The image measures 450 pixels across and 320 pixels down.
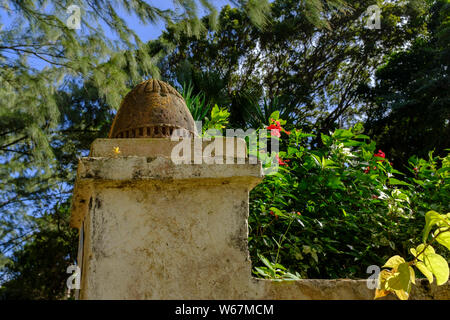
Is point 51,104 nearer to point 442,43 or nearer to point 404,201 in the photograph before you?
point 404,201

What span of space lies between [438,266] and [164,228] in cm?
66

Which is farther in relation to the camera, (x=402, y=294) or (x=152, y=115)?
(x=152, y=115)

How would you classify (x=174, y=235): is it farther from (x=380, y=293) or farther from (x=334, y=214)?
(x=334, y=214)

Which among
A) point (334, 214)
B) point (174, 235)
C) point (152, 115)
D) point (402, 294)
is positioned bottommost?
point (402, 294)

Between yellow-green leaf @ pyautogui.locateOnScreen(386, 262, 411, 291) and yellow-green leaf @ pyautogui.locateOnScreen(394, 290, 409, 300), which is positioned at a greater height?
yellow-green leaf @ pyautogui.locateOnScreen(386, 262, 411, 291)

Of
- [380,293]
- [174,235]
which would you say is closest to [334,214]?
[380,293]

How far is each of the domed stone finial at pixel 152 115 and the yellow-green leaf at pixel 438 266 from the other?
79cm

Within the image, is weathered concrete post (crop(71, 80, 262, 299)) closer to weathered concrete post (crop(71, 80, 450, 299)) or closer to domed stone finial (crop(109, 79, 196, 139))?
weathered concrete post (crop(71, 80, 450, 299))

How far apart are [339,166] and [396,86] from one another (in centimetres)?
885

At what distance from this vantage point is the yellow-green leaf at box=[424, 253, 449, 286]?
1.10 metres

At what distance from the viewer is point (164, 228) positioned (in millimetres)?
1186

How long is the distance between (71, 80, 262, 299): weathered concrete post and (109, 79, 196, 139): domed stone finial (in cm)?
27

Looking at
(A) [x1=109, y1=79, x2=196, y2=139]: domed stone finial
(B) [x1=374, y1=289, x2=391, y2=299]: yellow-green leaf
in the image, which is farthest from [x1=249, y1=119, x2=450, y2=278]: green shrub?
(B) [x1=374, y1=289, x2=391, y2=299]: yellow-green leaf
